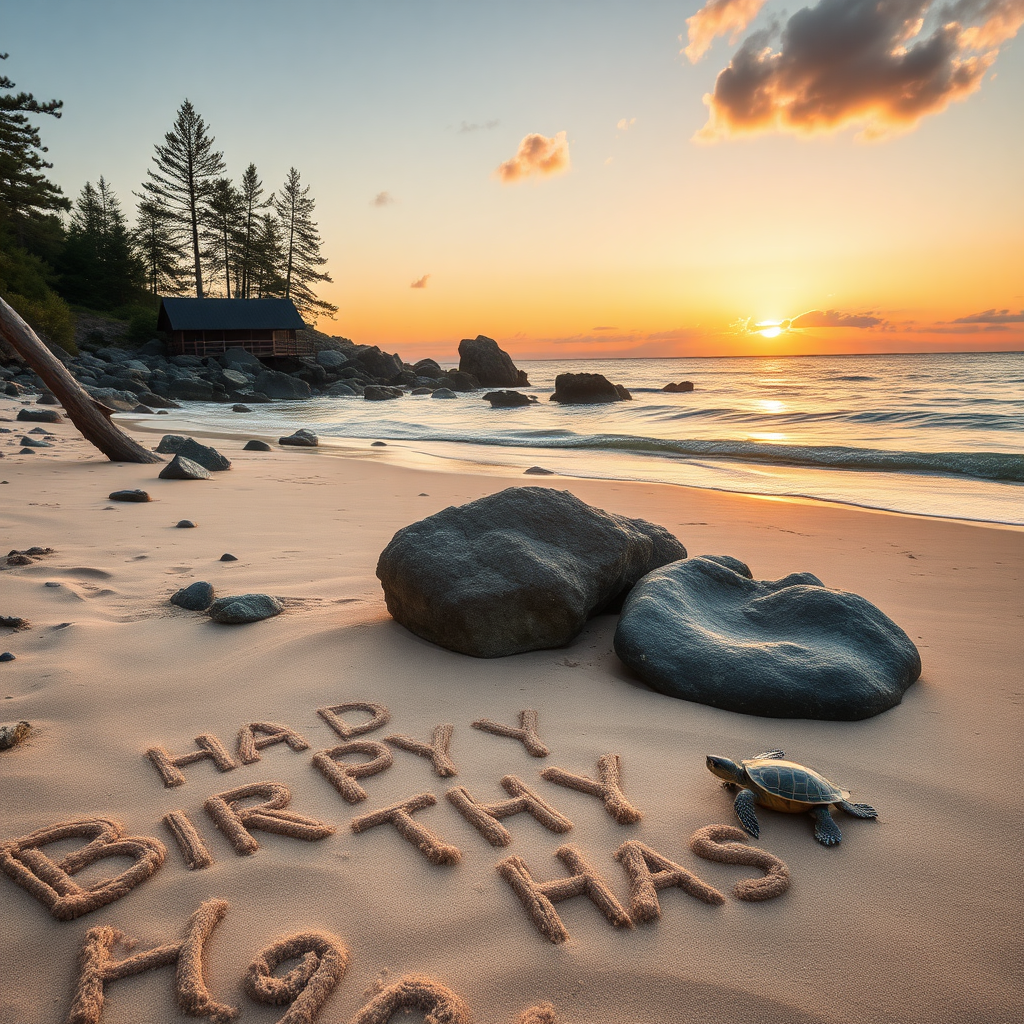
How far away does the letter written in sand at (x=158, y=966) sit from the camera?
145cm

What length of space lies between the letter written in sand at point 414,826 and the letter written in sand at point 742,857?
748 mm

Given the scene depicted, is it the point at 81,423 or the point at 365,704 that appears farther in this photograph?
the point at 81,423

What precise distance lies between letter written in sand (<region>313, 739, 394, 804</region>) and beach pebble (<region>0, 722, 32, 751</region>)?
108cm

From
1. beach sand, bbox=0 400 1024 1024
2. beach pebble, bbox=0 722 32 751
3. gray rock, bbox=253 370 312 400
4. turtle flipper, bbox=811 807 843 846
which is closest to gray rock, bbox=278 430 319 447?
beach sand, bbox=0 400 1024 1024

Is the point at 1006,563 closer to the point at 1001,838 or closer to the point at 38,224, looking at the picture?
the point at 1001,838

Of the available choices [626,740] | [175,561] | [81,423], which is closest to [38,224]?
[81,423]

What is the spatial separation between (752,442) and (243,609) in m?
12.9

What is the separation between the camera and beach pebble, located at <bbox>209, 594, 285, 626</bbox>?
3.46m

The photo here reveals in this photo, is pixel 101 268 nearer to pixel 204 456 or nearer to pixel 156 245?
pixel 156 245

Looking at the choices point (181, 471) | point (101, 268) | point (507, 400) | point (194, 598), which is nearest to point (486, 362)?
point (507, 400)

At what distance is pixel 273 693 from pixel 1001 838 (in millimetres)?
2684

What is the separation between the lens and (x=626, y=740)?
2.57 meters

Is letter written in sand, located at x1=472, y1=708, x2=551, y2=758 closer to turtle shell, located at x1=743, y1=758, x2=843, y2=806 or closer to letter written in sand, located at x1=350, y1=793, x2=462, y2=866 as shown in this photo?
letter written in sand, located at x1=350, y1=793, x2=462, y2=866

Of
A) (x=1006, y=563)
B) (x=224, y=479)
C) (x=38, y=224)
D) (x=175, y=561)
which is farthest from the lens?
(x=38, y=224)
